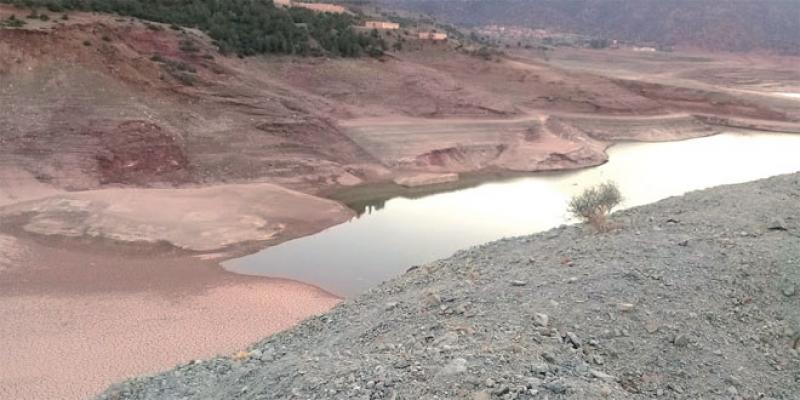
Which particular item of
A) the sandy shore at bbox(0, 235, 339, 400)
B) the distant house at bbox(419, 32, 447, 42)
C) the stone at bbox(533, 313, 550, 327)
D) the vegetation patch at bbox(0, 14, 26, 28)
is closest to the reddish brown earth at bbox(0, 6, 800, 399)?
the sandy shore at bbox(0, 235, 339, 400)

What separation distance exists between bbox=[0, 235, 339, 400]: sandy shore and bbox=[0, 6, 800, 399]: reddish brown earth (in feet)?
0.16

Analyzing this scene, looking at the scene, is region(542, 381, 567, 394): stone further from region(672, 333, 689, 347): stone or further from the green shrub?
the green shrub

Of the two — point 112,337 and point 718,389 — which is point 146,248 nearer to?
point 112,337

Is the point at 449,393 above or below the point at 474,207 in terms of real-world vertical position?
above

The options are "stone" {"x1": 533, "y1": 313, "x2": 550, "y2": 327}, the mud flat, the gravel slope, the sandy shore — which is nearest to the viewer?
the gravel slope

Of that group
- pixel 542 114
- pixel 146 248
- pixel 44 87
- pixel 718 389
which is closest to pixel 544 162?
pixel 542 114

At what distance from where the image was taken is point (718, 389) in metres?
6.74

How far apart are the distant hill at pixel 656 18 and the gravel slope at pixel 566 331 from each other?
89.2 meters

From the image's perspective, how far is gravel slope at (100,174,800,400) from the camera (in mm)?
6402

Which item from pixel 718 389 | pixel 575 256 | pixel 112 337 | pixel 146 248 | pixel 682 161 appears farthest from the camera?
pixel 682 161

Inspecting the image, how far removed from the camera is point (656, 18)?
4006 inches

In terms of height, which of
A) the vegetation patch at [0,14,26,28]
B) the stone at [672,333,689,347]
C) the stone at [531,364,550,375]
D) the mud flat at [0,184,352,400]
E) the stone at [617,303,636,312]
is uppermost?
the vegetation patch at [0,14,26,28]

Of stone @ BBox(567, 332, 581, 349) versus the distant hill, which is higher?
the distant hill

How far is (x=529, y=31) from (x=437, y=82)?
70.5 m
